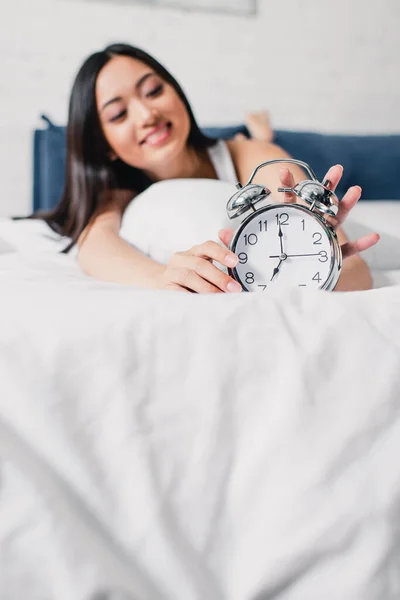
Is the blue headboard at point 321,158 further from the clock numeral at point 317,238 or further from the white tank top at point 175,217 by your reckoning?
the clock numeral at point 317,238

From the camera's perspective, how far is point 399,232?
4.82 feet

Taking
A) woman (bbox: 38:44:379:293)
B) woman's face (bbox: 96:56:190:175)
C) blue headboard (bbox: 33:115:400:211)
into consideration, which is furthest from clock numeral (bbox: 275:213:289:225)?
blue headboard (bbox: 33:115:400:211)

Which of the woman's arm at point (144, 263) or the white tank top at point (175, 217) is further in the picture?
the white tank top at point (175, 217)

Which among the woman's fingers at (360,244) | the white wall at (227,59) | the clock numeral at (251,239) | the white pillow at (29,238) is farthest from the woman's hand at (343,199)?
the white wall at (227,59)

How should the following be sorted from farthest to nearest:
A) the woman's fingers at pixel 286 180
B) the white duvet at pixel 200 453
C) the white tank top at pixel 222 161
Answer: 1. the white tank top at pixel 222 161
2. the woman's fingers at pixel 286 180
3. the white duvet at pixel 200 453

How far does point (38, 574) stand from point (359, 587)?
247 mm

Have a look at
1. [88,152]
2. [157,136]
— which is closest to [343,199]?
[157,136]

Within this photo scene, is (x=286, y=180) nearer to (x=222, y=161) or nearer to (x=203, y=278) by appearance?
(x=203, y=278)

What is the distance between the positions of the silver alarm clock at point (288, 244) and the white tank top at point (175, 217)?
0.26m

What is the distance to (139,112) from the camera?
1.49 meters

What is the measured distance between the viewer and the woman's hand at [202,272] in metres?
0.81

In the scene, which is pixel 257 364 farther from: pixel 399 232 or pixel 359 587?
pixel 399 232

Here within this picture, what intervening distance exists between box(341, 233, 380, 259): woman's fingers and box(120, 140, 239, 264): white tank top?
258mm

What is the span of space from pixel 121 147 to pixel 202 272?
852 millimetres
